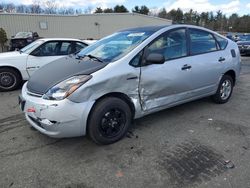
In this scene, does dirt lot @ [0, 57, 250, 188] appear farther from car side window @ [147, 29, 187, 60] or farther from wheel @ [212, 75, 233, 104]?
car side window @ [147, 29, 187, 60]

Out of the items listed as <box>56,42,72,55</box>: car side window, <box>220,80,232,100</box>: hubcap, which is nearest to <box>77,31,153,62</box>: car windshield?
<box>220,80,232,100</box>: hubcap

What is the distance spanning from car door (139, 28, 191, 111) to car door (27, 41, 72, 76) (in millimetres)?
3854

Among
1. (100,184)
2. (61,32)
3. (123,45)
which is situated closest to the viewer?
(100,184)

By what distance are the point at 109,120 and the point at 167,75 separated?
3.89ft

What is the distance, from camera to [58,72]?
10.5 feet

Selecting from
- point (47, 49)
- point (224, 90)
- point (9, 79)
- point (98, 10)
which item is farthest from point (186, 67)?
point (98, 10)

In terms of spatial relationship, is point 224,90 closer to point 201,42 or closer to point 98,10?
point 201,42

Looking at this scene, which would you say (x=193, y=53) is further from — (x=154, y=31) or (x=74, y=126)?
(x=74, y=126)

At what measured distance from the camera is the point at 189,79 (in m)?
3.91

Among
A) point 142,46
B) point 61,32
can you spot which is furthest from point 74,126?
point 61,32

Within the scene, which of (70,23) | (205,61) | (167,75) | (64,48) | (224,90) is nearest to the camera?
(167,75)

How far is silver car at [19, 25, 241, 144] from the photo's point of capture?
9.23 ft

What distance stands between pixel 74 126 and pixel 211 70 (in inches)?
112

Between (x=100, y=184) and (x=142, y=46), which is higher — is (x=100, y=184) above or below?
below
